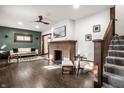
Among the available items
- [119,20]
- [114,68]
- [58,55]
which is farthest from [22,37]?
[114,68]

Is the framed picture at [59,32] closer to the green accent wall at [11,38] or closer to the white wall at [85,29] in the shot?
the white wall at [85,29]

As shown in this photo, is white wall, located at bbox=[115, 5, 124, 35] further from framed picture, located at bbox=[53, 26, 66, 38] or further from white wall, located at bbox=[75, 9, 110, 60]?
framed picture, located at bbox=[53, 26, 66, 38]

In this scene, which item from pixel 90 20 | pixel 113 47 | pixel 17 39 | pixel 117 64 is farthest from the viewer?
pixel 17 39

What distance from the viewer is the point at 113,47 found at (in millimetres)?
3127

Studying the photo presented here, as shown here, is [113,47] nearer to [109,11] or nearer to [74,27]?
[109,11]

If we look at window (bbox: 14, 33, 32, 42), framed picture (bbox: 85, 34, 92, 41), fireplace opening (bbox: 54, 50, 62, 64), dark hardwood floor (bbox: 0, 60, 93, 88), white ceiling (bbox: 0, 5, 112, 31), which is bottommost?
dark hardwood floor (bbox: 0, 60, 93, 88)

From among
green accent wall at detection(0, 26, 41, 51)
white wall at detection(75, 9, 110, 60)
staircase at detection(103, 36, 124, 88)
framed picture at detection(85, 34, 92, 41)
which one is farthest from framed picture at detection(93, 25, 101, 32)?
green accent wall at detection(0, 26, 41, 51)

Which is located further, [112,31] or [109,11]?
[109,11]

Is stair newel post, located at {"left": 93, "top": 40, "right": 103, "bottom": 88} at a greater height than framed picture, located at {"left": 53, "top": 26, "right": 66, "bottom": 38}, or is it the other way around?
framed picture, located at {"left": 53, "top": 26, "right": 66, "bottom": 38}

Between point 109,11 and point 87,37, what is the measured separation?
1.62 meters

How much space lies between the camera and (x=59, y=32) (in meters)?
6.46

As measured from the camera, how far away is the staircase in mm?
2138

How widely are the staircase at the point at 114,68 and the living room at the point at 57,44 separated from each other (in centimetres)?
42
